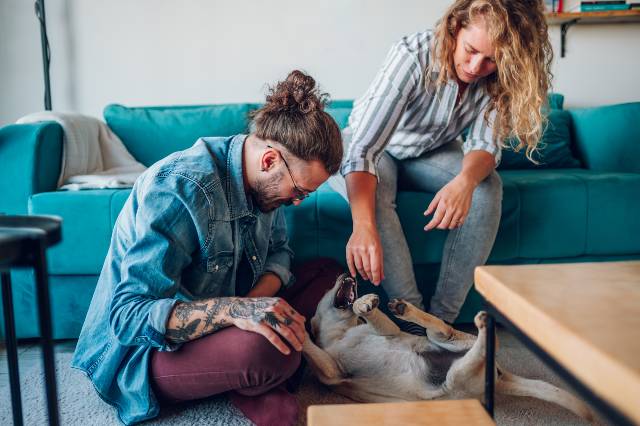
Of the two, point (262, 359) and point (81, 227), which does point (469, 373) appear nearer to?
point (262, 359)

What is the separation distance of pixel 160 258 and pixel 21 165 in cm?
83

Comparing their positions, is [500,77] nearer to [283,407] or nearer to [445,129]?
[445,129]

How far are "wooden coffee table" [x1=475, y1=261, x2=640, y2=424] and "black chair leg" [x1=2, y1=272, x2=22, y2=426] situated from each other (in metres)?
0.61

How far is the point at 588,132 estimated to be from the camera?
210cm

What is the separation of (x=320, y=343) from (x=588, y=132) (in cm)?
160

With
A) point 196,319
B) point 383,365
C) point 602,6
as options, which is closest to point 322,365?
point 383,365

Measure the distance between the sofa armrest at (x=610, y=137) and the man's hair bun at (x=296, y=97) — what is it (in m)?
1.48

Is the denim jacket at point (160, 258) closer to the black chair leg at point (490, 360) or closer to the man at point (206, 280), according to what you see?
the man at point (206, 280)

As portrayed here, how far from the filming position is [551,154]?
6.83 feet

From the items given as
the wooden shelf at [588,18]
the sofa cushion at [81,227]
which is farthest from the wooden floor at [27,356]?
the wooden shelf at [588,18]

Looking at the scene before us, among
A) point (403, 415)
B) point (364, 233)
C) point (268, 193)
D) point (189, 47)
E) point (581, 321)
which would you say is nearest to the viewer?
point (581, 321)

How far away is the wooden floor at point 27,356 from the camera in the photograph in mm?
1319

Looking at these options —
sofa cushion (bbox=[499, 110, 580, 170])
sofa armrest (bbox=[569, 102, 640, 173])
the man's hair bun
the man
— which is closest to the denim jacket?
the man

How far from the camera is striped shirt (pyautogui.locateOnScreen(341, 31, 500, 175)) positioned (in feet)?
4.07
